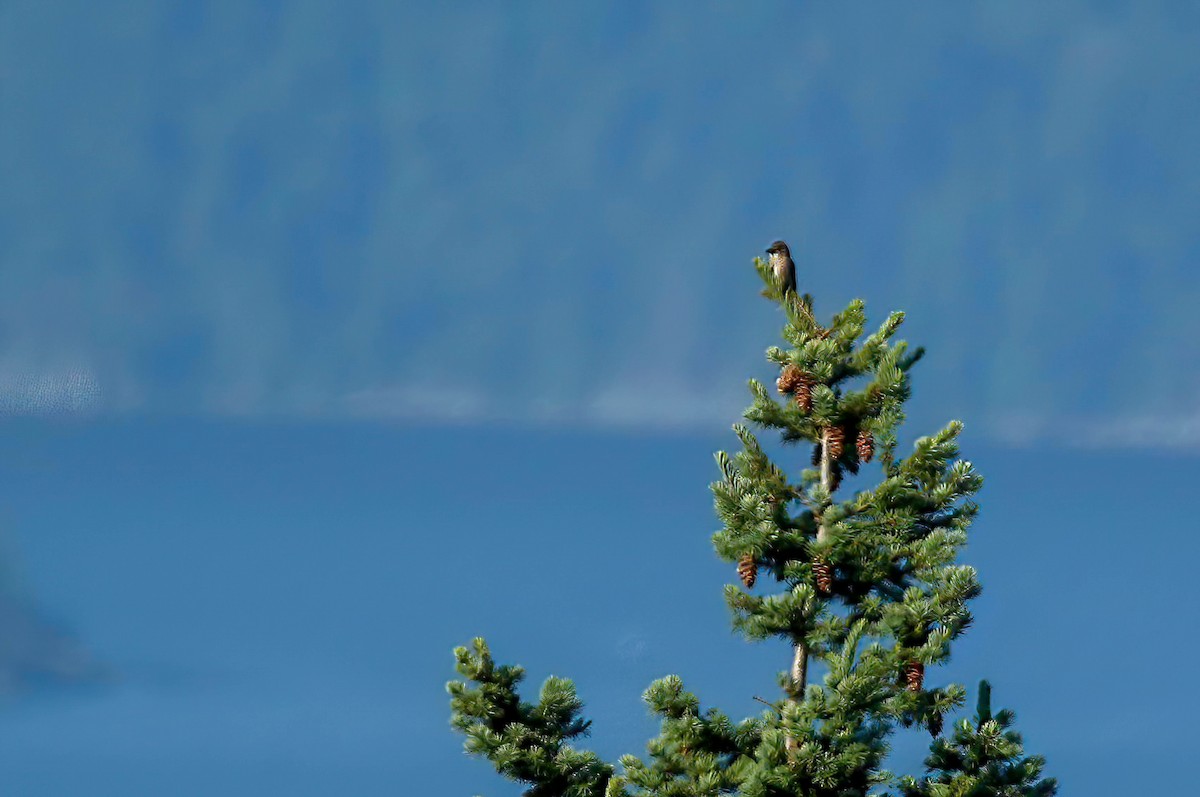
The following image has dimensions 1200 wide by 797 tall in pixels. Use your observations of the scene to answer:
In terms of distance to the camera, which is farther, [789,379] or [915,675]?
[789,379]

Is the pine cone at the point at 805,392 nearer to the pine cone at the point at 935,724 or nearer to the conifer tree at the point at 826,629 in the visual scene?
the conifer tree at the point at 826,629

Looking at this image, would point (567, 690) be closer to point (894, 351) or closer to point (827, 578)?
point (827, 578)

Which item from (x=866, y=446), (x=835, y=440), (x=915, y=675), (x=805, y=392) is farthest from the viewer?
(x=805, y=392)

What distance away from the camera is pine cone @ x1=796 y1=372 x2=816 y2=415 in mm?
16328

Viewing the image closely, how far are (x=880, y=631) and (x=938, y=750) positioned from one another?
4.49 ft

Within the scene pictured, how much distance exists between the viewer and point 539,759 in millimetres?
15750

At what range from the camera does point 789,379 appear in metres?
16.5

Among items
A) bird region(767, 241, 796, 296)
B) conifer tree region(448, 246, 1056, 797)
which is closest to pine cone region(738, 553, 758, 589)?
conifer tree region(448, 246, 1056, 797)

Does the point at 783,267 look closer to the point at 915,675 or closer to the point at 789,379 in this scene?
the point at 789,379

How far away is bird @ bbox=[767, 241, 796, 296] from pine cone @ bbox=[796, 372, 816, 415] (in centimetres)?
134

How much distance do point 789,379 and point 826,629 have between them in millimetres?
2792

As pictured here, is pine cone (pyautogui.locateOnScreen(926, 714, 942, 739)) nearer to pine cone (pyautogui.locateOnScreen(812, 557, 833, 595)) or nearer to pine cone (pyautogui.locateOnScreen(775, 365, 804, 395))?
pine cone (pyautogui.locateOnScreen(812, 557, 833, 595))

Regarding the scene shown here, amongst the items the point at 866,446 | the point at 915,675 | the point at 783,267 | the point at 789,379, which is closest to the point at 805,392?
the point at 789,379

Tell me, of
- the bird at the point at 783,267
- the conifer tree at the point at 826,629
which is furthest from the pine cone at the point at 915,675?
the bird at the point at 783,267
